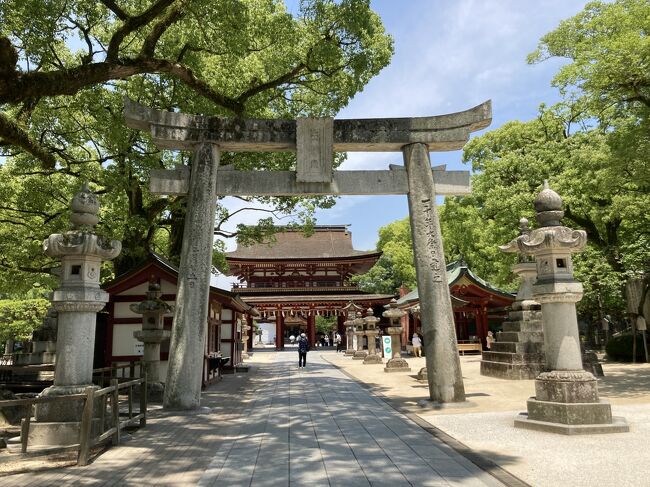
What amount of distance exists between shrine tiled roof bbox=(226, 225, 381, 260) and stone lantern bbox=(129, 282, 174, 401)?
23.1 metres

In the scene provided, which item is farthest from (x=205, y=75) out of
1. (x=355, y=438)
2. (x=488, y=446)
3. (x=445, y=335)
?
(x=488, y=446)

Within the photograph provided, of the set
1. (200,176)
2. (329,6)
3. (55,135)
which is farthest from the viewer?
(55,135)

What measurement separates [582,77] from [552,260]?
22.9 feet

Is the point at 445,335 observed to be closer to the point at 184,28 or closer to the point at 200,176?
the point at 200,176

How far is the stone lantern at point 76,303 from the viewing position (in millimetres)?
5742

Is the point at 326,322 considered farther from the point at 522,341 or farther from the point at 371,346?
the point at 522,341

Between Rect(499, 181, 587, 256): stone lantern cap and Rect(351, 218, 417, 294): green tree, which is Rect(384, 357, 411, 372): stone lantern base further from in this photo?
Rect(351, 218, 417, 294): green tree

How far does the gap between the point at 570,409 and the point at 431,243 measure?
3.82 m

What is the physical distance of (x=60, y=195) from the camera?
44.0 ft

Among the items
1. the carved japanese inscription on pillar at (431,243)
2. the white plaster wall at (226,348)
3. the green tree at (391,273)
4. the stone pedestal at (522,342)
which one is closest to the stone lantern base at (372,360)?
the white plaster wall at (226,348)

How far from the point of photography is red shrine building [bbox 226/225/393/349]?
33.6 meters

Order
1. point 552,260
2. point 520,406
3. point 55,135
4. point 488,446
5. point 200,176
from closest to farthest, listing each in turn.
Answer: point 488,446 < point 552,260 < point 520,406 < point 200,176 < point 55,135

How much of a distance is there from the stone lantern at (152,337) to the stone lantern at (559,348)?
7.61m

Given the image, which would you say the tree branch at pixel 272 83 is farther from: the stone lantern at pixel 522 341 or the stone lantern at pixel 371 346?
the stone lantern at pixel 371 346
